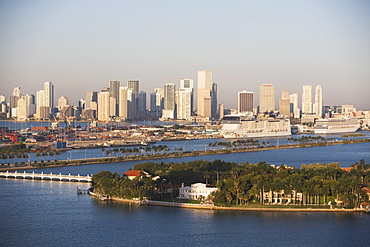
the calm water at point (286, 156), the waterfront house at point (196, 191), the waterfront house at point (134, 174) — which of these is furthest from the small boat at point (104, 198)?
the calm water at point (286, 156)

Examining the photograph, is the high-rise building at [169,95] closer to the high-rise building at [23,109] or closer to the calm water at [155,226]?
the high-rise building at [23,109]

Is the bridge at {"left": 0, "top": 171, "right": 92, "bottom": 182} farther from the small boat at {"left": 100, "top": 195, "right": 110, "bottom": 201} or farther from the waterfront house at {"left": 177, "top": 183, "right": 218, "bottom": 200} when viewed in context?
the waterfront house at {"left": 177, "top": 183, "right": 218, "bottom": 200}

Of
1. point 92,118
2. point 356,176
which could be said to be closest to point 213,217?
point 356,176

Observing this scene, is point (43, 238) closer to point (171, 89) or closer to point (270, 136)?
point (270, 136)

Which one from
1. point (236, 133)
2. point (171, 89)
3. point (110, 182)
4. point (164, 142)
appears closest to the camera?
point (110, 182)

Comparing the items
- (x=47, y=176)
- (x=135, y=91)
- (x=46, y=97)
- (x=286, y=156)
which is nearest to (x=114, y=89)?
(x=135, y=91)
